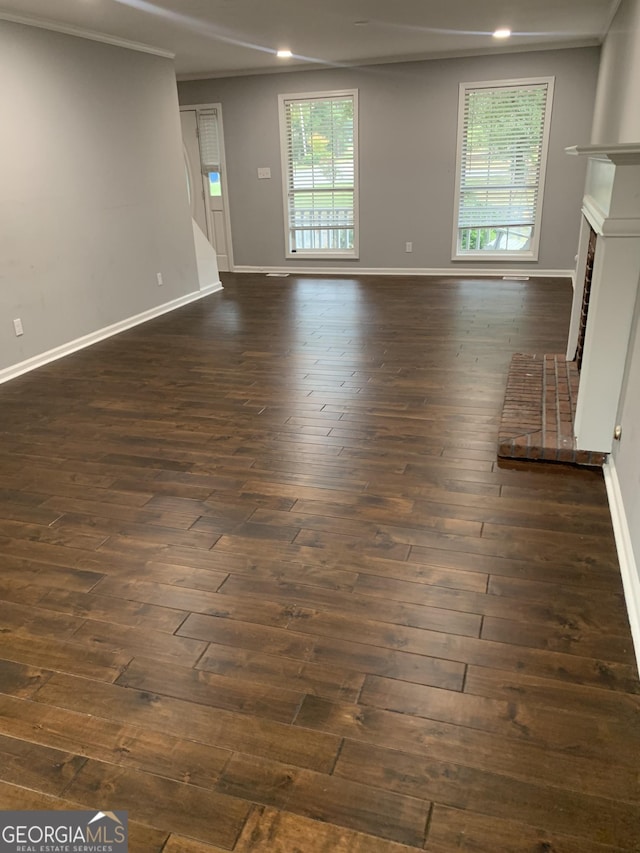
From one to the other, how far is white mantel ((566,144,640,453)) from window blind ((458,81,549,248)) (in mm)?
4839

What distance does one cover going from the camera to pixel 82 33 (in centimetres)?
499

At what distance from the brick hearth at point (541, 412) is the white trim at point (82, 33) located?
420cm

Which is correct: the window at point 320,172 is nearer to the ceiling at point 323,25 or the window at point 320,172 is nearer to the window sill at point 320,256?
the window sill at point 320,256

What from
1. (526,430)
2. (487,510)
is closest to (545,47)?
(526,430)

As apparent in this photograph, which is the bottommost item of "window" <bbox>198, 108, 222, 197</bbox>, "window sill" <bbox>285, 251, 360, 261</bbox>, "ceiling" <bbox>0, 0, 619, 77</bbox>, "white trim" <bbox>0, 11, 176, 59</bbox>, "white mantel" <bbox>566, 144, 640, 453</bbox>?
"window sill" <bbox>285, 251, 360, 261</bbox>

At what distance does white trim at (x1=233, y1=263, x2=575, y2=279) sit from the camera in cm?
766

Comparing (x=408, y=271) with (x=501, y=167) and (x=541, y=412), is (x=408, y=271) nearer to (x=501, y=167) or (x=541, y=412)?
(x=501, y=167)

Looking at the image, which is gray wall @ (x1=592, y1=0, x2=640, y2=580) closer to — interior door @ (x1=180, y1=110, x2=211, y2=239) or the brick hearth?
the brick hearth

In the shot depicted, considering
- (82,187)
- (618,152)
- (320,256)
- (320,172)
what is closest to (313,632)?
(618,152)

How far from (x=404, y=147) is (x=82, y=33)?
393 centimetres

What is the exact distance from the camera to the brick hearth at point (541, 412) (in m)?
2.97

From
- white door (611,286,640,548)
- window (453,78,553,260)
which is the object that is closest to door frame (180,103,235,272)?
window (453,78,553,260)

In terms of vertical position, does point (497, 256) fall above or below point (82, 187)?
below

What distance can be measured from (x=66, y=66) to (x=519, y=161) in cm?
498
